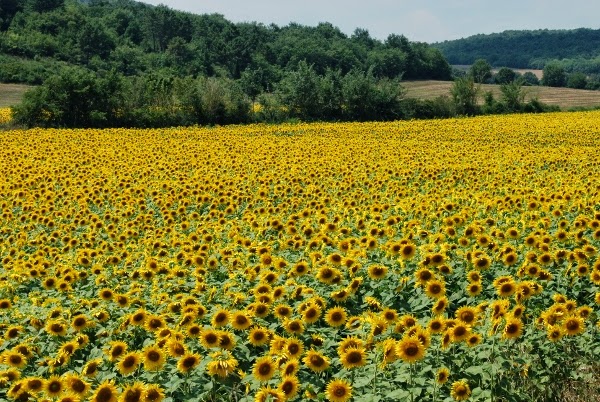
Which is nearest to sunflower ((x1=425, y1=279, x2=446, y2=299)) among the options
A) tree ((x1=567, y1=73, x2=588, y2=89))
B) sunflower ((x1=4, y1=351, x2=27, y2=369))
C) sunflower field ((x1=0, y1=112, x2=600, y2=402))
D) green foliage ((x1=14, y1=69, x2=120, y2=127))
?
sunflower field ((x1=0, y1=112, x2=600, y2=402))

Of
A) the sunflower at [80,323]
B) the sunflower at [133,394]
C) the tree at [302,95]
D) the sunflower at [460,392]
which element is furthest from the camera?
the tree at [302,95]

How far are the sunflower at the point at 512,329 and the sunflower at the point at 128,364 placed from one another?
2716mm

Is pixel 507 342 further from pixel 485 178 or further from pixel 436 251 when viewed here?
pixel 485 178

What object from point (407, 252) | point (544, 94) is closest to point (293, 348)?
point (407, 252)

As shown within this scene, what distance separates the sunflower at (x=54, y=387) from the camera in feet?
12.8

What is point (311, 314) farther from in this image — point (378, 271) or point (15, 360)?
point (15, 360)

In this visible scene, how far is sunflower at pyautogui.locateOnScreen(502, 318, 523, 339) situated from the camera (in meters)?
4.27

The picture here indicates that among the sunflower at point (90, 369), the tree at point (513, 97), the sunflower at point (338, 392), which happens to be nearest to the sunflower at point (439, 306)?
the sunflower at point (338, 392)

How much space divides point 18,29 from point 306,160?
95.0 meters

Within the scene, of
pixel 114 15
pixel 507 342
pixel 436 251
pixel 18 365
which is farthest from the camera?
pixel 114 15

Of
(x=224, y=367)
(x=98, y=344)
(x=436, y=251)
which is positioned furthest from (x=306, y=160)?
(x=224, y=367)

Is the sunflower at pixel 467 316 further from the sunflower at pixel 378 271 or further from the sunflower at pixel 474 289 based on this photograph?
the sunflower at pixel 378 271

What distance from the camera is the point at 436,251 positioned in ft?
21.4

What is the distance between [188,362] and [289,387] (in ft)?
2.60
